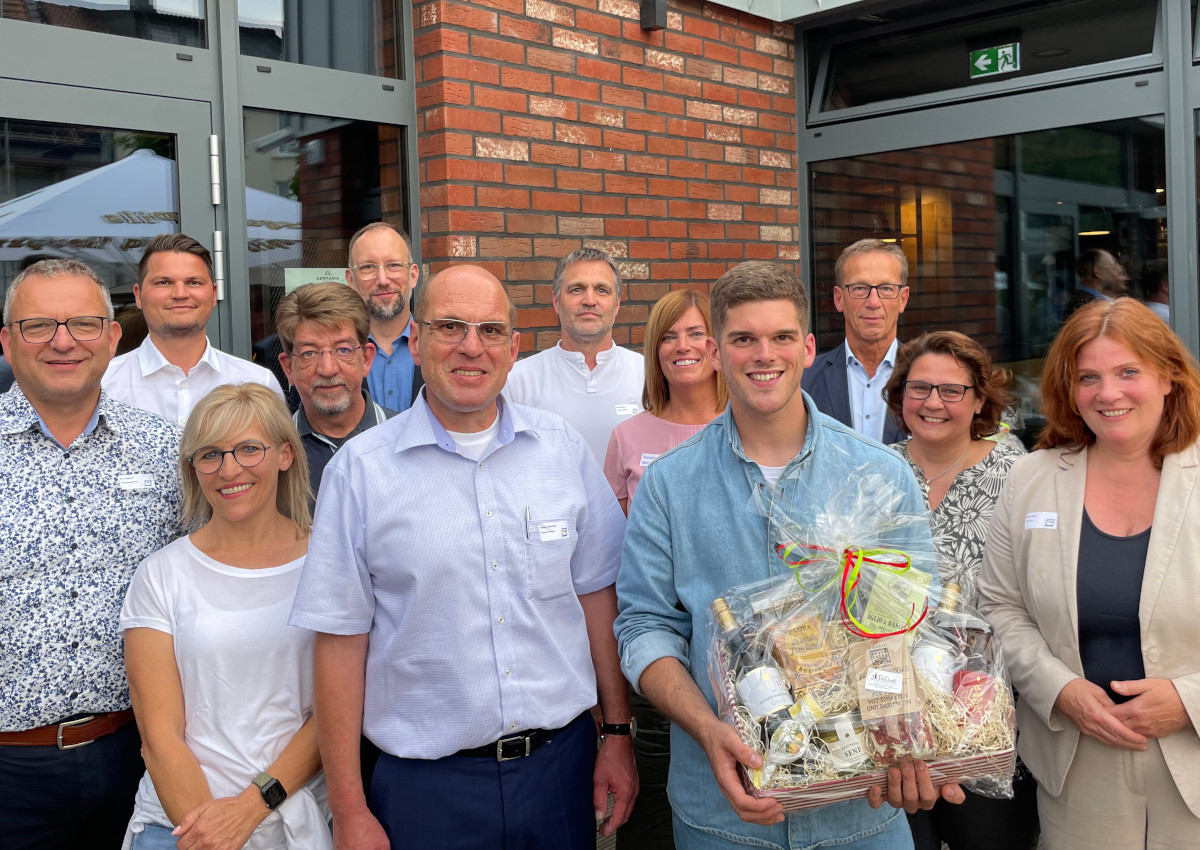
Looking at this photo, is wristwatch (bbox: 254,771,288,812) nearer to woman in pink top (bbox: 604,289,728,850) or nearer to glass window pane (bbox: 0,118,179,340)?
woman in pink top (bbox: 604,289,728,850)

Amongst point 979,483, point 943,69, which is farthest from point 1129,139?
point 979,483

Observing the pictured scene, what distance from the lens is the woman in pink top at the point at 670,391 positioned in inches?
138

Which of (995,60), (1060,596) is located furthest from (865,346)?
(995,60)

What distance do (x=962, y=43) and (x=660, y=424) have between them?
3.54 m

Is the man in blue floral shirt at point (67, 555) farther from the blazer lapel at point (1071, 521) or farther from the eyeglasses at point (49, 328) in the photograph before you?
the blazer lapel at point (1071, 521)

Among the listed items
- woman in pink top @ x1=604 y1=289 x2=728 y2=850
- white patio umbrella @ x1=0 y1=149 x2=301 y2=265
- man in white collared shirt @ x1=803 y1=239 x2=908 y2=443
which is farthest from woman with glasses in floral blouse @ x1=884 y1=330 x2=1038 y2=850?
white patio umbrella @ x1=0 y1=149 x2=301 y2=265

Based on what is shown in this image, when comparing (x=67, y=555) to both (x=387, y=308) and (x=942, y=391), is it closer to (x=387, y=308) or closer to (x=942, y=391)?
(x=387, y=308)

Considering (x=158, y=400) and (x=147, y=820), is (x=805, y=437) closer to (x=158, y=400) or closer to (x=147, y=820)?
(x=147, y=820)

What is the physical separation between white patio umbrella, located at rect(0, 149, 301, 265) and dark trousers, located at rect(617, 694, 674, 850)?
2641 mm

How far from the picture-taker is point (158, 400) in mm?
3523

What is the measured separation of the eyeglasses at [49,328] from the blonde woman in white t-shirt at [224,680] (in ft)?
1.45

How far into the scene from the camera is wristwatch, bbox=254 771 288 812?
7.93 ft

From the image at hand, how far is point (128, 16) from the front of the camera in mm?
3973

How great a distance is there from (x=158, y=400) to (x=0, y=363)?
70 cm
